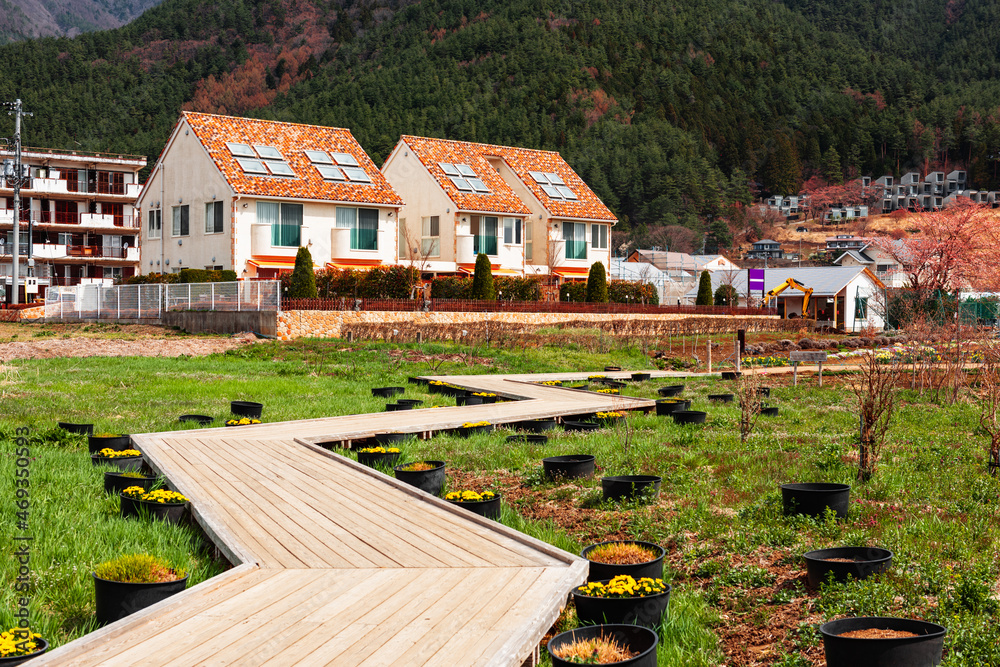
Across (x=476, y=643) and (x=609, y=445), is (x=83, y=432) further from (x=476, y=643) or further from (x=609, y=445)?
(x=476, y=643)

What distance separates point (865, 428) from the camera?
927 centimetres


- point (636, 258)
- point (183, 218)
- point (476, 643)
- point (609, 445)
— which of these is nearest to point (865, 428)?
point (609, 445)

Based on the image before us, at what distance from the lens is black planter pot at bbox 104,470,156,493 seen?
28.9 feet

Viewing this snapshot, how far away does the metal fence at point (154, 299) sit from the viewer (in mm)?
29550

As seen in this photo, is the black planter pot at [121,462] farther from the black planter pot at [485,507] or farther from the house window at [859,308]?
the house window at [859,308]

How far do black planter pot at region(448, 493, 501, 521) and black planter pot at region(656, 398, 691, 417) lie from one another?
801cm

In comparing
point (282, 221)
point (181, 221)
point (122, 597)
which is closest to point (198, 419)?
point (122, 597)

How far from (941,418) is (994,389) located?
A: 339cm

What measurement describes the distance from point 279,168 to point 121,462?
103 ft

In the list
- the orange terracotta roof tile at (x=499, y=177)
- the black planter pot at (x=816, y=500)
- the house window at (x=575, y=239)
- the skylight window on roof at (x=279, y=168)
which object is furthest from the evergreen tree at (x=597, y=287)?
the black planter pot at (x=816, y=500)

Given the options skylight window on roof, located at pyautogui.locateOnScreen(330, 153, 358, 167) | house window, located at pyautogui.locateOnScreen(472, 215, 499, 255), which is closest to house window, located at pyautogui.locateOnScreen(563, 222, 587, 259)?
house window, located at pyautogui.locateOnScreen(472, 215, 499, 255)

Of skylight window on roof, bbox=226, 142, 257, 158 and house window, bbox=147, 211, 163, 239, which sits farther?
house window, bbox=147, 211, 163, 239

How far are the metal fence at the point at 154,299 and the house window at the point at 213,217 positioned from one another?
467 cm

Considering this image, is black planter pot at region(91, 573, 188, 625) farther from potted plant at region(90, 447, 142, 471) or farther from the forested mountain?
the forested mountain
